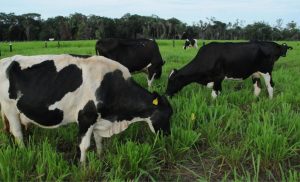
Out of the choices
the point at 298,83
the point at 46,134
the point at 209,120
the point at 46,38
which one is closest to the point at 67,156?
the point at 46,134

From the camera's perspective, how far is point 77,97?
4488mm

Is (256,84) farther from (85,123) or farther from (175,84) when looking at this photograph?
(85,123)

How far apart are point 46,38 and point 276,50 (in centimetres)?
6908

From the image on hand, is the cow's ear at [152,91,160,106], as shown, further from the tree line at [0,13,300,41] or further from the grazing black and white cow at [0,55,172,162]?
the tree line at [0,13,300,41]

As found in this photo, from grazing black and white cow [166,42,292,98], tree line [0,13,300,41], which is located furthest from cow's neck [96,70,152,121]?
tree line [0,13,300,41]

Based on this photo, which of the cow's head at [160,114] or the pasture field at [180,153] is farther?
the cow's head at [160,114]

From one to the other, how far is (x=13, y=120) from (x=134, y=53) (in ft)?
18.2

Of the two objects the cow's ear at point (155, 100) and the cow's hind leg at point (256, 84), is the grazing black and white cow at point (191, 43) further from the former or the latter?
the cow's ear at point (155, 100)

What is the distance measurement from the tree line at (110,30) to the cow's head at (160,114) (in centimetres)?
6104

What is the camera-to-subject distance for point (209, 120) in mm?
5805

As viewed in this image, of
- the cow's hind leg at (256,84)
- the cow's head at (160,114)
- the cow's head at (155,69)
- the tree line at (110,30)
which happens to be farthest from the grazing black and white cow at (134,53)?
the tree line at (110,30)

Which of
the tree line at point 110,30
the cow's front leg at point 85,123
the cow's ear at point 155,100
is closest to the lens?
the cow's front leg at point 85,123

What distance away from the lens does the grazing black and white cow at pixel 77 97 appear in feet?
14.7

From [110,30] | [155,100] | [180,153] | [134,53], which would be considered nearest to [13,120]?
[155,100]
